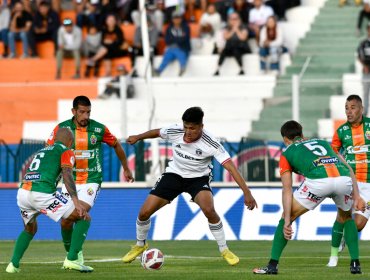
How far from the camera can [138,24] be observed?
Answer: 3164cm

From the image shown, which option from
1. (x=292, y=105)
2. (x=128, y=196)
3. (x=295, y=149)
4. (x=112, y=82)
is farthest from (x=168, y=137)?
(x=112, y=82)

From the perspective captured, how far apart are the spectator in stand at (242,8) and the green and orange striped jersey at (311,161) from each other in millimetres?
16088

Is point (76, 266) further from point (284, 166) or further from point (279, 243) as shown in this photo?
point (284, 166)

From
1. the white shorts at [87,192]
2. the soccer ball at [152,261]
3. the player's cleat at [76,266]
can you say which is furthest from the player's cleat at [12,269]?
the white shorts at [87,192]

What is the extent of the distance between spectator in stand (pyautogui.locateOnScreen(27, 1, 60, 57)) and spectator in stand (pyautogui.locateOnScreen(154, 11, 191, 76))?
10.9 ft

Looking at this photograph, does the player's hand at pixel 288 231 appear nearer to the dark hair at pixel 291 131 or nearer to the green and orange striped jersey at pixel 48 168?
the dark hair at pixel 291 131

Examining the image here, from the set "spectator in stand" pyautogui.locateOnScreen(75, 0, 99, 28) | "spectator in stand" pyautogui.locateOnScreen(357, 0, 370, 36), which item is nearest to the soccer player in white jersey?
"spectator in stand" pyautogui.locateOnScreen(357, 0, 370, 36)

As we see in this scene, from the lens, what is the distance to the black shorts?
55.5ft

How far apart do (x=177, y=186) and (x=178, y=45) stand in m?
13.8

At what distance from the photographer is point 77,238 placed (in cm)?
1584

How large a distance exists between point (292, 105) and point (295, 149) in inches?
434

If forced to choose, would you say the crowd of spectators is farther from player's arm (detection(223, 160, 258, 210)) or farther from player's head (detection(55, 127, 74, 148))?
player's head (detection(55, 127, 74, 148))

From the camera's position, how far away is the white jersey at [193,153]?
659 inches

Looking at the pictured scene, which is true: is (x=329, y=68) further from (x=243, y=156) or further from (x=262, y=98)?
(x=243, y=156)
